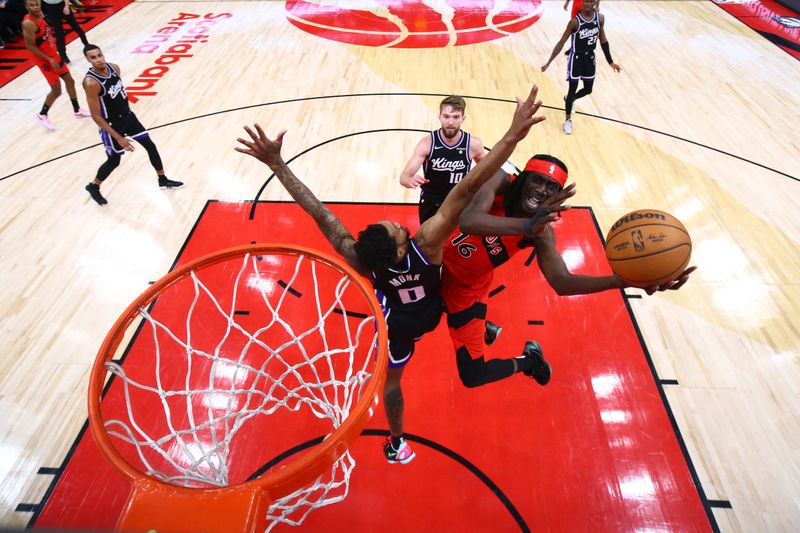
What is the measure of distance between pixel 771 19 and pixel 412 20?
24.9ft

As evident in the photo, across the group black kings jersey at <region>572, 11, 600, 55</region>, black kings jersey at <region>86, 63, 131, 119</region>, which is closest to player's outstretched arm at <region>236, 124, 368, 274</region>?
black kings jersey at <region>86, 63, 131, 119</region>

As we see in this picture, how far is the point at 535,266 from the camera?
4492 mm

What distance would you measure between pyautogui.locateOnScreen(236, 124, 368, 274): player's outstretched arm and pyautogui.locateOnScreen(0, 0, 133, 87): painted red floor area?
8242 mm

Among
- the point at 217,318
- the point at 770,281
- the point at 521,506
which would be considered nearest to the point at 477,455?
the point at 521,506

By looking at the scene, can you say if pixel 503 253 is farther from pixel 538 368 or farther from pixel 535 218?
pixel 538 368

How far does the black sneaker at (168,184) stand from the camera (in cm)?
551

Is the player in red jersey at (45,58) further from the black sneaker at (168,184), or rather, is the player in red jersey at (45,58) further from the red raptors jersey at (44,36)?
the black sneaker at (168,184)

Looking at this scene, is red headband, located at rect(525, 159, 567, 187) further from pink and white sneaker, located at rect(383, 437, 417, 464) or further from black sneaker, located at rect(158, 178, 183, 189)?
black sneaker, located at rect(158, 178, 183, 189)

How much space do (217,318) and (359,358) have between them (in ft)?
4.30

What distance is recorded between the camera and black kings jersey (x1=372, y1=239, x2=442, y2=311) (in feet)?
8.38

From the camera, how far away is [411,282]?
2.63m

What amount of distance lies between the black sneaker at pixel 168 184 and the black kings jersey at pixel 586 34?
5.22 metres

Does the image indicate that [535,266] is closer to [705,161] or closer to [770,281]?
[770,281]

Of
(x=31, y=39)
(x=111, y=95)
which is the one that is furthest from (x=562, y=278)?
(x=31, y=39)
